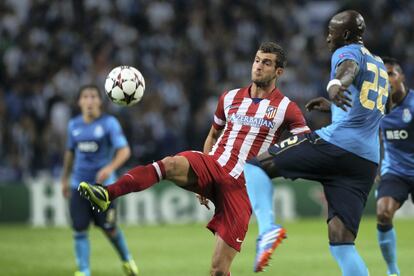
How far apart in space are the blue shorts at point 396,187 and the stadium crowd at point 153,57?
8741 mm

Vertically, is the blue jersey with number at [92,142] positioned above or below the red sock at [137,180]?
below

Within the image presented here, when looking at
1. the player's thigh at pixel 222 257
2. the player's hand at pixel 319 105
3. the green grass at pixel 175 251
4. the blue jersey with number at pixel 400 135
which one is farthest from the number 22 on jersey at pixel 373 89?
the green grass at pixel 175 251

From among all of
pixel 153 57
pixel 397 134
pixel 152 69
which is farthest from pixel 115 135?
pixel 153 57

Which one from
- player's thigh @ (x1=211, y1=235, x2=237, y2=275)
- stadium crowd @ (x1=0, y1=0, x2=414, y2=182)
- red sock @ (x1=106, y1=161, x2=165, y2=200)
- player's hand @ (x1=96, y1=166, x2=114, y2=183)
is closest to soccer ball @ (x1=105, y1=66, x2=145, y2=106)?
red sock @ (x1=106, y1=161, x2=165, y2=200)

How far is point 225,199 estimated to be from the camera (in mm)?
7121

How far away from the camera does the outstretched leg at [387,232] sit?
28.6 ft

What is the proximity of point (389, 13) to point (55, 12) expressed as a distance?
27.7 ft

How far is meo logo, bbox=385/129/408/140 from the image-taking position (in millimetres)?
9150

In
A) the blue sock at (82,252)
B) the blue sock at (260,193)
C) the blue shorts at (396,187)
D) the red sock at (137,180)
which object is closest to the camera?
the blue sock at (260,193)

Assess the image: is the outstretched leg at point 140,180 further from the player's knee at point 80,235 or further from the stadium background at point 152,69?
the stadium background at point 152,69

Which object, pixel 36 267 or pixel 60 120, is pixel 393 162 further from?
pixel 60 120

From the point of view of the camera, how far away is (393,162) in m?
9.19

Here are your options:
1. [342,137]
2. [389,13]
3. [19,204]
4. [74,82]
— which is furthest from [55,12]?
[342,137]

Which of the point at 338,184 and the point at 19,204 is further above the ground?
the point at 338,184
